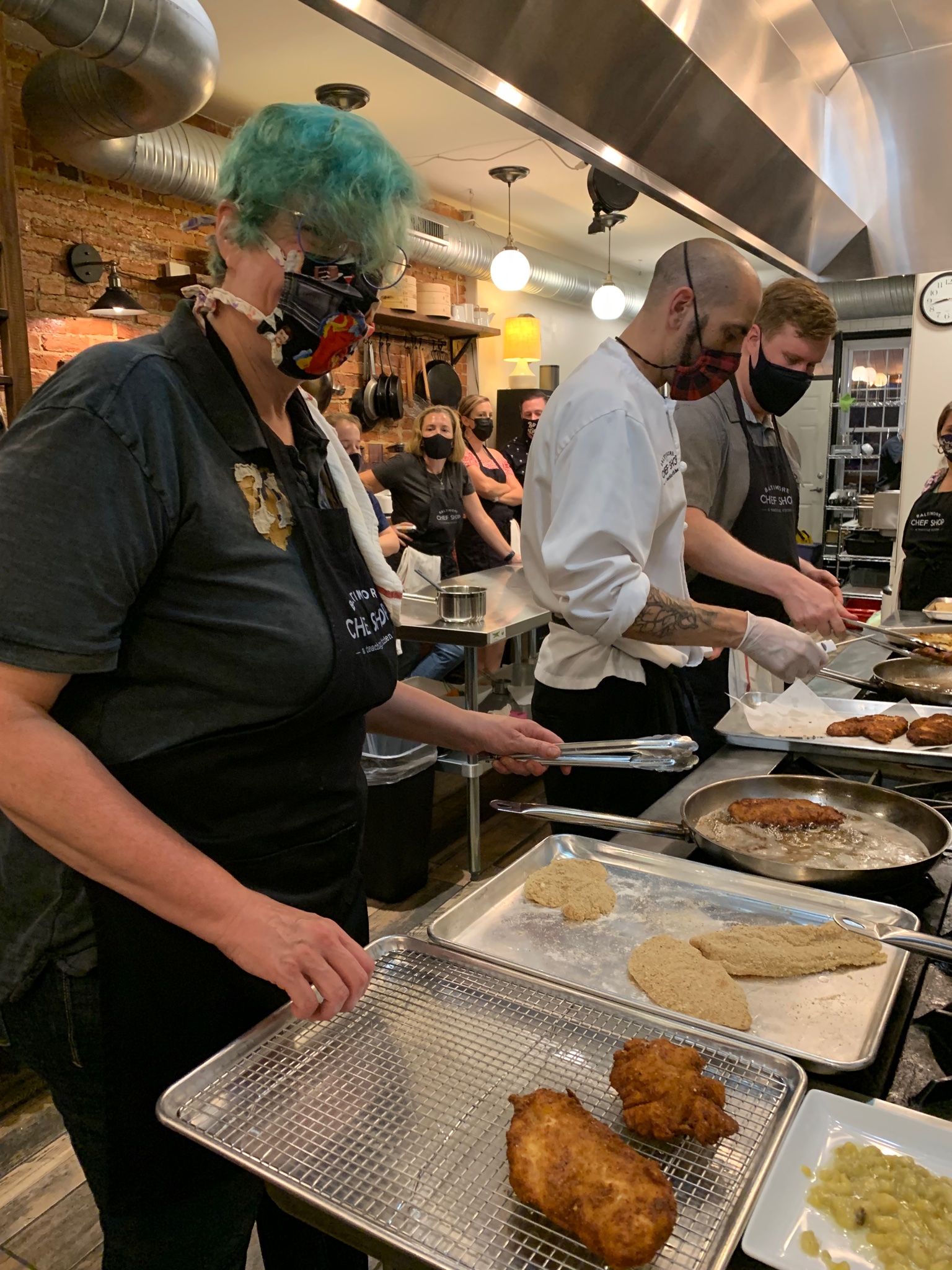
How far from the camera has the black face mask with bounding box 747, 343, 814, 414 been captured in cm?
263

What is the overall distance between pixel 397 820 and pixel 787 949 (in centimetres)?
241

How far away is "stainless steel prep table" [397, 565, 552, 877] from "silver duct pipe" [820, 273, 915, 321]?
7.15 m

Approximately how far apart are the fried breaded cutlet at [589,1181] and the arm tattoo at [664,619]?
118 centimetres

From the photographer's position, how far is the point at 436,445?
18.7ft

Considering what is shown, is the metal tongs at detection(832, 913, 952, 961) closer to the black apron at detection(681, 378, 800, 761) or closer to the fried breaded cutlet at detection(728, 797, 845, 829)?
the fried breaded cutlet at detection(728, 797, 845, 829)

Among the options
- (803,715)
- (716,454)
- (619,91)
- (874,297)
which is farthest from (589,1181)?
(874,297)

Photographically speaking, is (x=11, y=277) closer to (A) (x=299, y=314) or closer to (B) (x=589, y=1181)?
(A) (x=299, y=314)

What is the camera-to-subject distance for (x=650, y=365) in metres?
2.08

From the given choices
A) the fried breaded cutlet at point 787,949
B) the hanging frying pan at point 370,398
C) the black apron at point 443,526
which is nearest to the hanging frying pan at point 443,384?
the hanging frying pan at point 370,398

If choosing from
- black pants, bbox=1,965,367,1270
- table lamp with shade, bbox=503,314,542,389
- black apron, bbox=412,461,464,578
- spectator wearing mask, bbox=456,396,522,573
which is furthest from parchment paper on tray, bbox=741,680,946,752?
table lamp with shade, bbox=503,314,542,389

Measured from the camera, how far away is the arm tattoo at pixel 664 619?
1.90 metres

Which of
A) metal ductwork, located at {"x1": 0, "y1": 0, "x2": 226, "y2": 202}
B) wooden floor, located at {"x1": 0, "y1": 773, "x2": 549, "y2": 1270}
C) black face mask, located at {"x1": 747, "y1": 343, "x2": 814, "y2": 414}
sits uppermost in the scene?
metal ductwork, located at {"x1": 0, "y1": 0, "x2": 226, "y2": 202}

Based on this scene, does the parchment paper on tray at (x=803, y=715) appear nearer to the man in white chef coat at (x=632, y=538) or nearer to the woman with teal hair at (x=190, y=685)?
the man in white chef coat at (x=632, y=538)

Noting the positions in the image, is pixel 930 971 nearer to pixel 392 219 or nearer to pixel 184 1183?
pixel 184 1183
